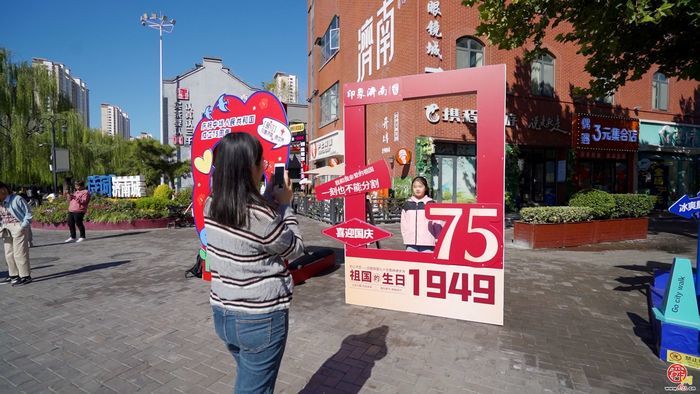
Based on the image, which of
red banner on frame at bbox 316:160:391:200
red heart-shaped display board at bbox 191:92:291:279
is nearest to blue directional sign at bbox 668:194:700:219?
red banner on frame at bbox 316:160:391:200

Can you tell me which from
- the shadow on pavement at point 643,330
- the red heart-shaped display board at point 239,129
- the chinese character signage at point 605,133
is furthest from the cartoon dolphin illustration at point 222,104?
the chinese character signage at point 605,133

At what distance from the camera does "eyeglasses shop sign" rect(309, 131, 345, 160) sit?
19.5 metres

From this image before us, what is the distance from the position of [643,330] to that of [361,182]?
3603mm

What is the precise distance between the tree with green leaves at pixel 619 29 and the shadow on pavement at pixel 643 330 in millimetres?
3795

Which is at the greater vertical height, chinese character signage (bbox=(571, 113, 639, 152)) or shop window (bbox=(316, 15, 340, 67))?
shop window (bbox=(316, 15, 340, 67))

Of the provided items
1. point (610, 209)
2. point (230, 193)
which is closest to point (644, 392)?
point (230, 193)

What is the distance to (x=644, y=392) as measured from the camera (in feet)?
9.07

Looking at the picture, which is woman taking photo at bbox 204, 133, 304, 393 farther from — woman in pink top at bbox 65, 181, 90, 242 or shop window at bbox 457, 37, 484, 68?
shop window at bbox 457, 37, 484, 68

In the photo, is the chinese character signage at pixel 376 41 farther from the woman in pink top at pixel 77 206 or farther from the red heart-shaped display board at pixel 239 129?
the woman in pink top at pixel 77 206

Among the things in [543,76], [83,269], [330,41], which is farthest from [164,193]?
[543,76]

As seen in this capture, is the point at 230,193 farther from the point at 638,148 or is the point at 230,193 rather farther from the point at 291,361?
the point at 638,148

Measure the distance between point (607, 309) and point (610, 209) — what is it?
6.40m

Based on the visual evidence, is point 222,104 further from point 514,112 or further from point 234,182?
point 514,112

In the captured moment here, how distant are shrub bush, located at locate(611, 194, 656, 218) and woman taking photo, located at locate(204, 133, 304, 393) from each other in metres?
11.1
